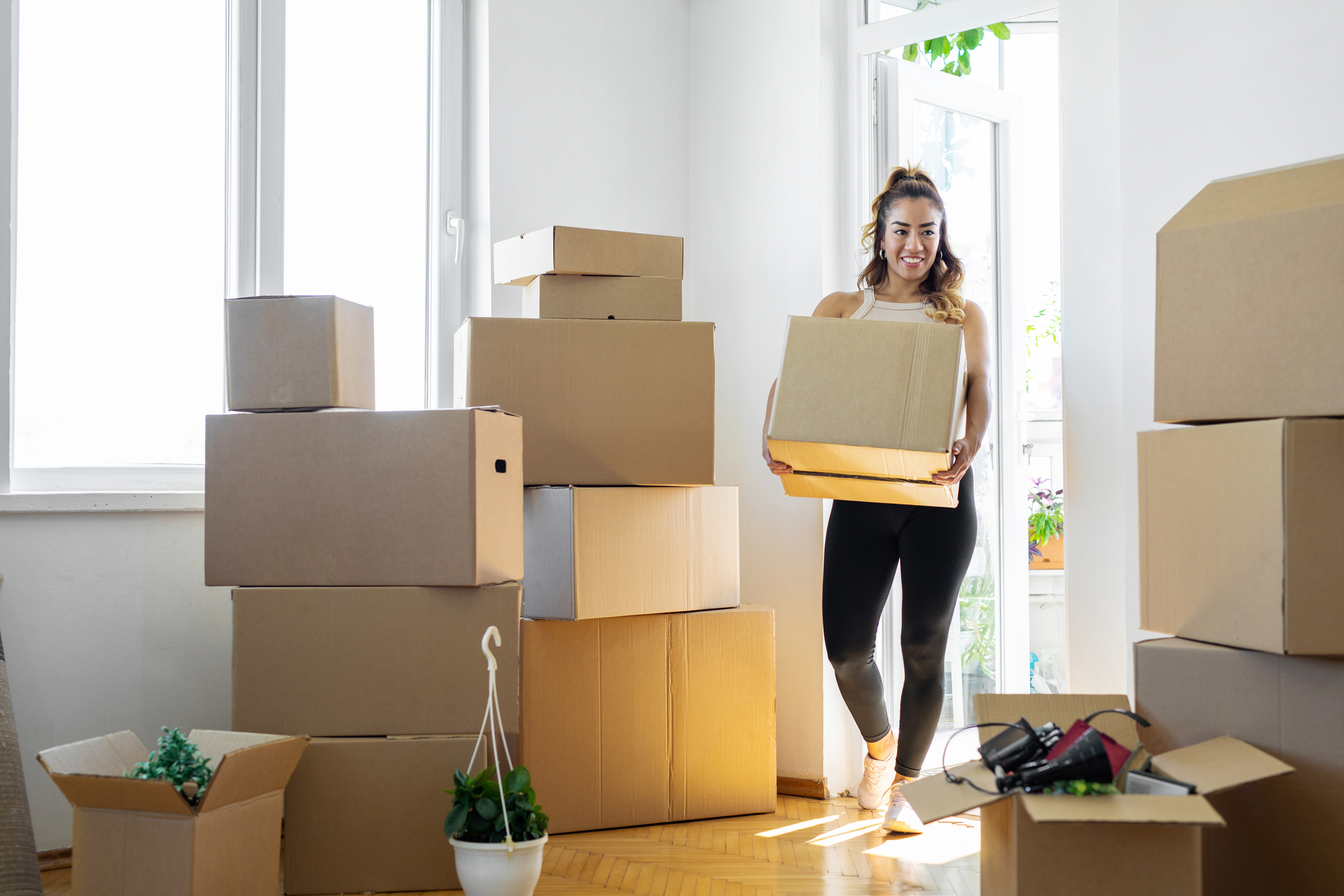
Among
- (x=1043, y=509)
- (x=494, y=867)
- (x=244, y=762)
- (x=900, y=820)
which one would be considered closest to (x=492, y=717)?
(x=494, y=867)

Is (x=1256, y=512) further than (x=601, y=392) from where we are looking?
No

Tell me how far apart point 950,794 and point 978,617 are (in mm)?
1453

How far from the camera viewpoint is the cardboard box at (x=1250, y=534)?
120 cm

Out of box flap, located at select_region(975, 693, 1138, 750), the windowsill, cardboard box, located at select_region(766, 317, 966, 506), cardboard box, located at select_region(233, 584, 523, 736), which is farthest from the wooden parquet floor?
cardboard box, located at select_region(766, 317, 966, 506)

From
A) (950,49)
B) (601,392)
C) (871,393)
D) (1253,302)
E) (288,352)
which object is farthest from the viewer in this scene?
(950,49)

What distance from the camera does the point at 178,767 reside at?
4.99 ft

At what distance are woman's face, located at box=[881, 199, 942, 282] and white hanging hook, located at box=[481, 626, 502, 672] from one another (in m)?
1.15

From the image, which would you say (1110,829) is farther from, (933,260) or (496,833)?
(933,260)

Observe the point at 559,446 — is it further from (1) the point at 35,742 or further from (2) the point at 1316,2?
(2) the point at 1316,2

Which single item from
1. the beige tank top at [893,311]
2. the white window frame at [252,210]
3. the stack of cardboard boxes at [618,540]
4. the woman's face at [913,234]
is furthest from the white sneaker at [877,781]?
the white window frame at [252,210]

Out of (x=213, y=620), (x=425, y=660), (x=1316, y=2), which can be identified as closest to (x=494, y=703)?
(x=425, y=660)

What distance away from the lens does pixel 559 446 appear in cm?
205

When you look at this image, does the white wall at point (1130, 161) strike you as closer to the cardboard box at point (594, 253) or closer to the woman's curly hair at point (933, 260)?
the woman's curly hair at point (933, 260)

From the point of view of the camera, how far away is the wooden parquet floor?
5.96 ft
